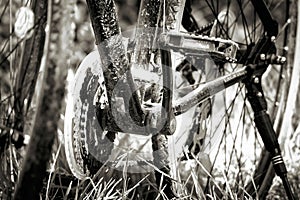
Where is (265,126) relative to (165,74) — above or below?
below

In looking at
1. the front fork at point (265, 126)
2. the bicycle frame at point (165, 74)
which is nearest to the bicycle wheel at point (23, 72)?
the bicycle frame at point (165, 74)

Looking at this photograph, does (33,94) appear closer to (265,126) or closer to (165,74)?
(165,74)

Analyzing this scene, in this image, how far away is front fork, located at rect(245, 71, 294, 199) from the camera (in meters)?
1.55

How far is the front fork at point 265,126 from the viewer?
1550mm

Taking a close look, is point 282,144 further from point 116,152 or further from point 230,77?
point 116,152

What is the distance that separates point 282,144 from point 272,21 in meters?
0.48

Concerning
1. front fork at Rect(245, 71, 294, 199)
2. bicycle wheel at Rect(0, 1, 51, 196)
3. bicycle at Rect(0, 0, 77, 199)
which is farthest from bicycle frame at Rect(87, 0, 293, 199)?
bicycle wheel at Rect(0, 1, 51, 196)

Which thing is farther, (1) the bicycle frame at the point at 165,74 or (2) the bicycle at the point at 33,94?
(1) the bicycle frame at the point at 165,74

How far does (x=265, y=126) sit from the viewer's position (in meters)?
1.57

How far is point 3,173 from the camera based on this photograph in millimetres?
1355

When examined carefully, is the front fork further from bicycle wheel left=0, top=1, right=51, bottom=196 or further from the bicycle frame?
bicycle wheel left=0, top=1, right=51, bottom=196

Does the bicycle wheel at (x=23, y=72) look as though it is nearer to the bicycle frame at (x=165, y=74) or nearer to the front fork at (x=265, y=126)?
the bicycle frame at (x=165, y=74)

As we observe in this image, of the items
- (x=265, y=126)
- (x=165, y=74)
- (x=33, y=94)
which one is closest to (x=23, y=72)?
(x=33, y=94)

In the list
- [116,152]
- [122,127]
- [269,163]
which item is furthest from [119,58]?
[269,163]
